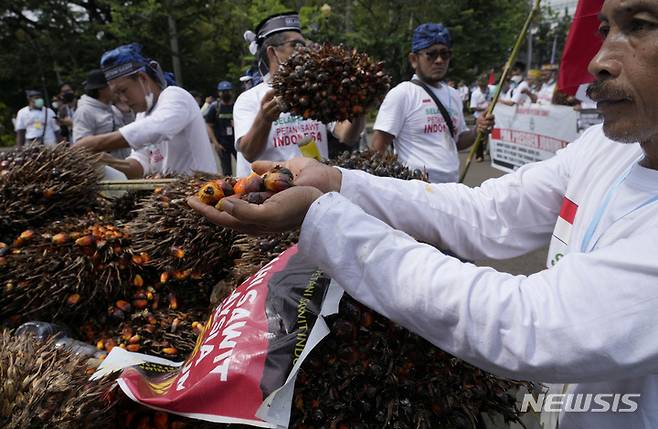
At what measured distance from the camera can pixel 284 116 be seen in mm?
3238

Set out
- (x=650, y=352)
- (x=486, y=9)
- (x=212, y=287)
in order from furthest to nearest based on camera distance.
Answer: (x=486, y=9) → (x=212, y=287) → (x=650, y=352)

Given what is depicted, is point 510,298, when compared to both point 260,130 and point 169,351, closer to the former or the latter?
point 169,351

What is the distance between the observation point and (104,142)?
3.01 m

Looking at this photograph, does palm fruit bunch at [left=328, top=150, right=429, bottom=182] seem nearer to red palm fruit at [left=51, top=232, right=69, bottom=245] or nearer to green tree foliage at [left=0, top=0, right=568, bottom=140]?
red palm fruit at [left=51, top=232, right=69, bottom=245]

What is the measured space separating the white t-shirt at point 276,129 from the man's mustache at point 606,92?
2170 millimetres

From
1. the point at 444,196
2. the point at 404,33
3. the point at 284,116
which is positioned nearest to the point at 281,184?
the point at 444,196

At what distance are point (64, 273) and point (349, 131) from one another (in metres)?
1.85

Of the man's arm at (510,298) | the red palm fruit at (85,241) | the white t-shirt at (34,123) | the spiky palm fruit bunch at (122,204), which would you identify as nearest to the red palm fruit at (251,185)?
the man's arm at (510,298)

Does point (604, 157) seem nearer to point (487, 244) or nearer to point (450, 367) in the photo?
point (487, 244)

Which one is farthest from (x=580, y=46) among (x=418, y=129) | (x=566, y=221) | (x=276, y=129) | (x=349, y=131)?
(x=566, y=221)

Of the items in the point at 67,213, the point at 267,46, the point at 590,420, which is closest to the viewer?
the point at 590,420

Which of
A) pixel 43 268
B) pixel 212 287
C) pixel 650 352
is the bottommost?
pixel 212 287

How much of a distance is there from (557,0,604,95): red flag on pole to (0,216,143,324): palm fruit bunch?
2.97 m

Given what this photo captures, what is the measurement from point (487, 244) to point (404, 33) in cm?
2422
